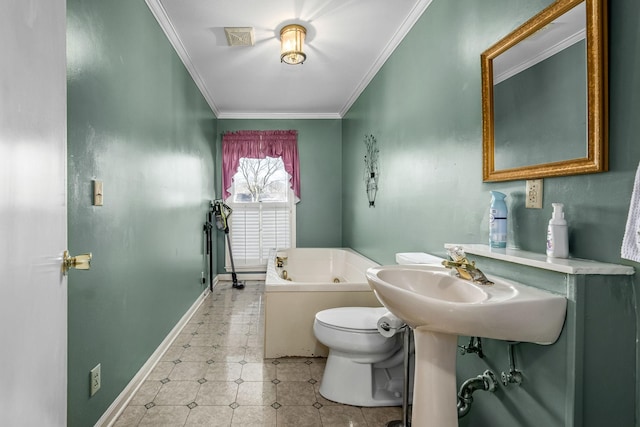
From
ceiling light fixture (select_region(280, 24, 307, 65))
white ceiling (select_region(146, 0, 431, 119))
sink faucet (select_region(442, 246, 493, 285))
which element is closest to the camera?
sink faucet (select_region(442, 246, 493, 285))

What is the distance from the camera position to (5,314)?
67 cm

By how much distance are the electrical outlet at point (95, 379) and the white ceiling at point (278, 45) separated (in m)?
2.24

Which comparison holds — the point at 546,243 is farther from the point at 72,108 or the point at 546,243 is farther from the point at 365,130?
the point at 365,130

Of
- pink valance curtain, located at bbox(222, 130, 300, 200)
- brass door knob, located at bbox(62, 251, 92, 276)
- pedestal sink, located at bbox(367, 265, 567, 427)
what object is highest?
pink valance curtain, located at bbox(222, 130, 300, 200)

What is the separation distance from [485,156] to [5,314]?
1.73 metres

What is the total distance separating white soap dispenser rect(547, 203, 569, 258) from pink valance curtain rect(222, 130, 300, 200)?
4103 mm

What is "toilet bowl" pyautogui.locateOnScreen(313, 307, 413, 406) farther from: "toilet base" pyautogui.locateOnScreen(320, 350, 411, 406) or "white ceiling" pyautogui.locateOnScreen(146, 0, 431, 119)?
"white ceiling" pyautogui.locateOnScreen(146, 0, 431, 119)

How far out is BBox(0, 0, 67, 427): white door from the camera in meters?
0.67

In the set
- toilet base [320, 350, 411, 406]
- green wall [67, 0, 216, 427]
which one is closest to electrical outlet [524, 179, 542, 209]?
toilet base [320, 350, 411, 406]

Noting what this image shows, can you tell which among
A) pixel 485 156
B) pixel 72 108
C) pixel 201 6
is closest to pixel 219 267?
pixel 201 6

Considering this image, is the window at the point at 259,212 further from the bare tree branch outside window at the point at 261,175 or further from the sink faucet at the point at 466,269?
the sink faucet at the point at 466,269

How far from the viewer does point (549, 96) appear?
4.06 ft

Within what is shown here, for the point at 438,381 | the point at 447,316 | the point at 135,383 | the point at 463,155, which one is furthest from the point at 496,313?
the point at 135,383

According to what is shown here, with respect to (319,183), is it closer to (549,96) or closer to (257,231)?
(257,231)
